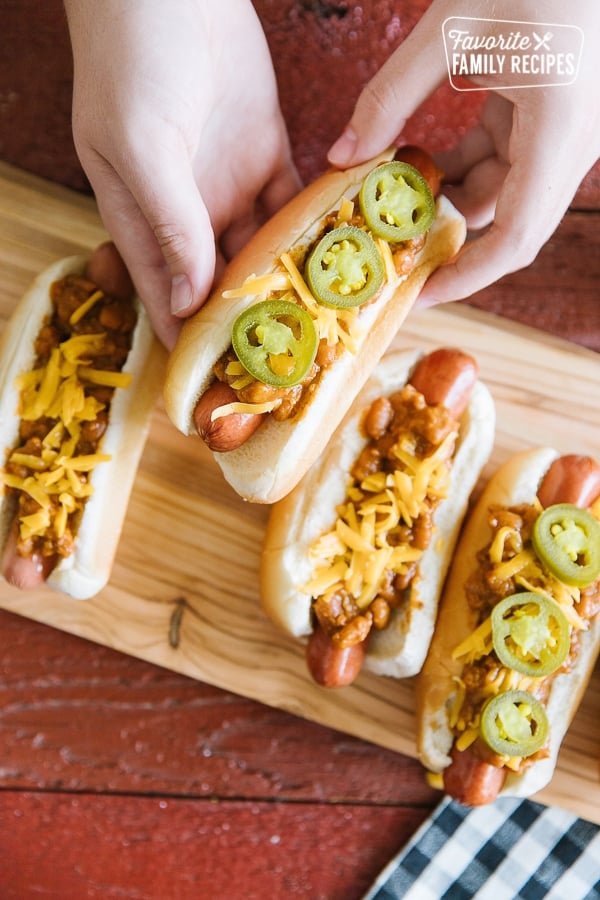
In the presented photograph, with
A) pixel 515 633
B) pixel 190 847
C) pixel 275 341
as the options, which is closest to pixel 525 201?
pixel 275 341

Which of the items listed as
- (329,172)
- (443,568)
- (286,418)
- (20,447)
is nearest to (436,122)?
(329,172)

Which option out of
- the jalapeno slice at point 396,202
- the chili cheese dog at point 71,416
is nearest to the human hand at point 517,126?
the jalapeno slice at point 396,202

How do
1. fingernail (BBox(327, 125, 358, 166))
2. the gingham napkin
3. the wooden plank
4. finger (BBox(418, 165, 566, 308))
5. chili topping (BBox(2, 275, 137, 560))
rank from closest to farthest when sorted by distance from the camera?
finger (BBox(418, 165, 566, 308))
fingernail (BBox(327, 125, 358, 166))
chili topping (BBox(2, 275, 137, 560))
the gingham napkin
the wooden plank

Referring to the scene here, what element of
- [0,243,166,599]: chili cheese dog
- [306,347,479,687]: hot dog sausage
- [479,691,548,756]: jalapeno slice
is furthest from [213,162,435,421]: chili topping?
[479,691,548,756]: jalapeno slice

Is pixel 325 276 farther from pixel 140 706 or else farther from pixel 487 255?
pixel 140 706

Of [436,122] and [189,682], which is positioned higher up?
[436,122]

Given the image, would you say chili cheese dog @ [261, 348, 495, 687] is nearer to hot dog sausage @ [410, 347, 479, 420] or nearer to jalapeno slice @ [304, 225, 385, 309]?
hot dog sausage @ [410, 347, 479, 420]

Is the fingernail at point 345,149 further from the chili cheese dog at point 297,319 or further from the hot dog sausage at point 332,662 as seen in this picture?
the hot dog sausage at point 332,662
